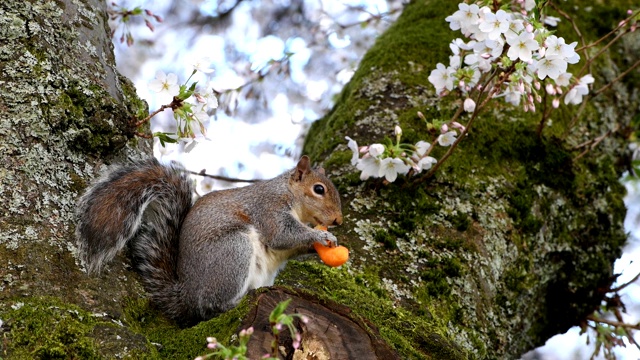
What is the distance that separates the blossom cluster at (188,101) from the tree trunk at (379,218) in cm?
11

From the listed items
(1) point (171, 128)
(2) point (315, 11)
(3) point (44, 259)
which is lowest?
(3) point (44, 259)

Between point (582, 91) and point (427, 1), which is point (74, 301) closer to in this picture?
point (582, 91)

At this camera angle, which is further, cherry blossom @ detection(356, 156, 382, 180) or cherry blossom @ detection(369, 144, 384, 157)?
cherry blossom @ detection(356, 156, 382, 180)

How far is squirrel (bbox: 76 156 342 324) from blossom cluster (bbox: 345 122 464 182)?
21 cm

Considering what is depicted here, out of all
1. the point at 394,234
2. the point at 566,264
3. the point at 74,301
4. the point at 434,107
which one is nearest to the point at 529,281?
the point at 566,264

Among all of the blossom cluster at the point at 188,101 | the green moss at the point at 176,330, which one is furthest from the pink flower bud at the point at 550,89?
the green moss at the point at 176,330

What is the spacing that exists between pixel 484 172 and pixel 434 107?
39 cm

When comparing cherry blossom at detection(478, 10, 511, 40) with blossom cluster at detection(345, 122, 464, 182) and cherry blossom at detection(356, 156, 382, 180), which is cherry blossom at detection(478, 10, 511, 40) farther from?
cherry blossom at detection(356, 156, 382, 180)

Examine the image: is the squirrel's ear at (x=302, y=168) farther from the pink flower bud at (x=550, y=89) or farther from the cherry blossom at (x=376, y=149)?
the pink flower bud at (x=550, y=89)

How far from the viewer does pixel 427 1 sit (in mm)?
3801

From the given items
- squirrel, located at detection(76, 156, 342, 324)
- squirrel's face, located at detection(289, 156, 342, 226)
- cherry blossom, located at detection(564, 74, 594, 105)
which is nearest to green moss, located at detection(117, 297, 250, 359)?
squirrel, located at detection(76, 156, 342, 324)

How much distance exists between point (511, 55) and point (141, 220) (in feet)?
4.33

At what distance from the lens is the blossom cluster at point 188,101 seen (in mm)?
2205

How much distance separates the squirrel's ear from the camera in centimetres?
284
